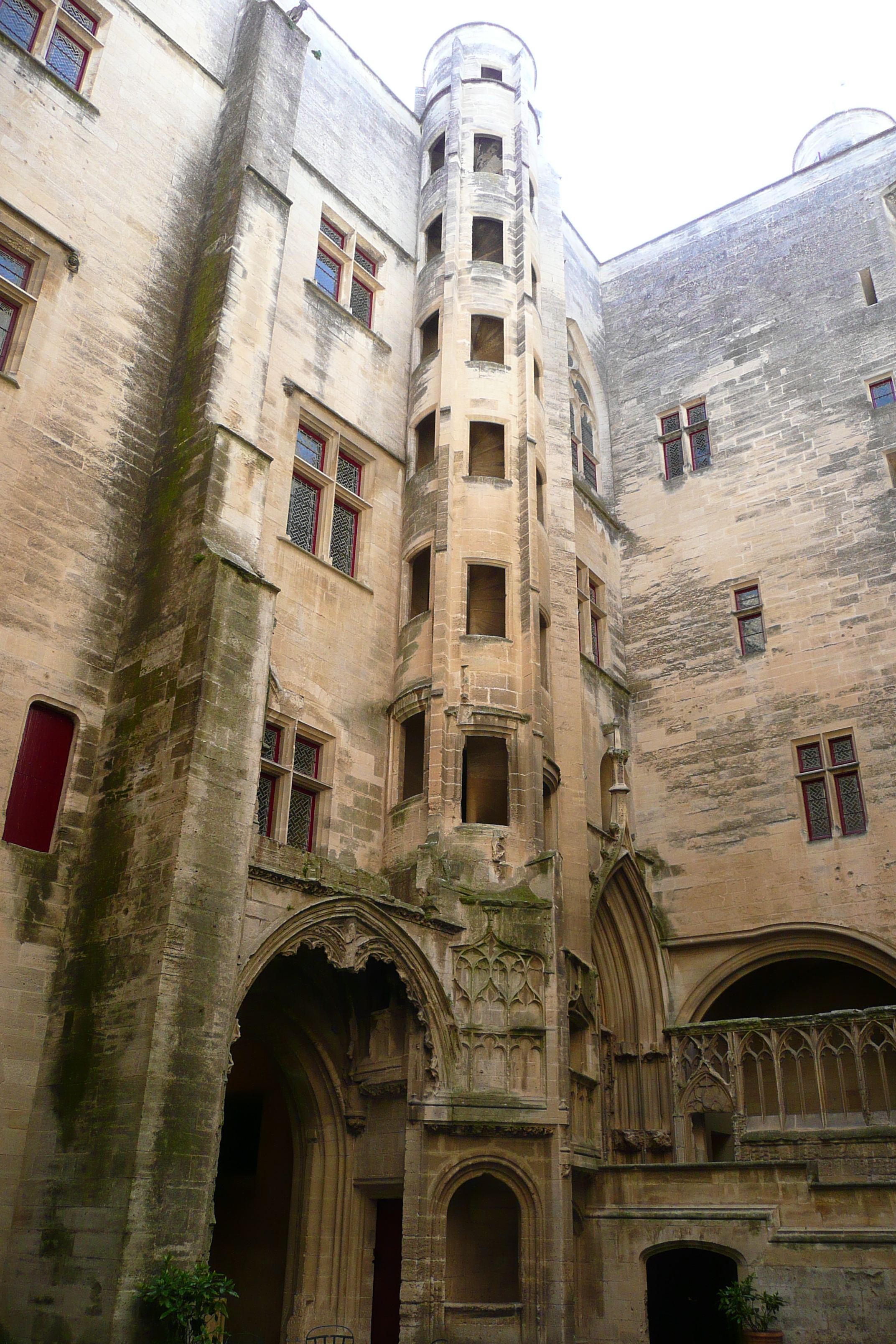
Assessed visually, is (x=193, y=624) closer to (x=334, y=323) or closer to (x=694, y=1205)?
(x=334, y=323)

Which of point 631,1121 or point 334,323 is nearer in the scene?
point 631,1121

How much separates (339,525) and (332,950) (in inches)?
258

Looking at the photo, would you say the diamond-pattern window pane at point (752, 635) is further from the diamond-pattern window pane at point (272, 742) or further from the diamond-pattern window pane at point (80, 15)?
the diamond-pattern window pane at point (80, 15)

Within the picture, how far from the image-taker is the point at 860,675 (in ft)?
53.1

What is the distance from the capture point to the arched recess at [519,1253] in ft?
33.9

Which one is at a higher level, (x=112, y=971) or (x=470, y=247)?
(x=470, y=247)

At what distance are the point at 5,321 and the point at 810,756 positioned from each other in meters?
12.3

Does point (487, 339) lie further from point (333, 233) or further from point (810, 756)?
point (810, 756)

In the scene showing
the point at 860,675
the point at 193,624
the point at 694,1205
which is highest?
the point at 860,675

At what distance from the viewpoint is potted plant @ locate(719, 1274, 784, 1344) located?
34.1ft

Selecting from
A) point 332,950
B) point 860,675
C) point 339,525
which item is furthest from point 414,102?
point 332,950

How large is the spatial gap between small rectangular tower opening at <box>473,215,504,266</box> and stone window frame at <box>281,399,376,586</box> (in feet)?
15.3

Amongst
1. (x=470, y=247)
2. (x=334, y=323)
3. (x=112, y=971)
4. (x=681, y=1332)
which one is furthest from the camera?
(x=470, y=247)

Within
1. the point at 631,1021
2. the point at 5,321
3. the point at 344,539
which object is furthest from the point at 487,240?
the point at 631,1021
